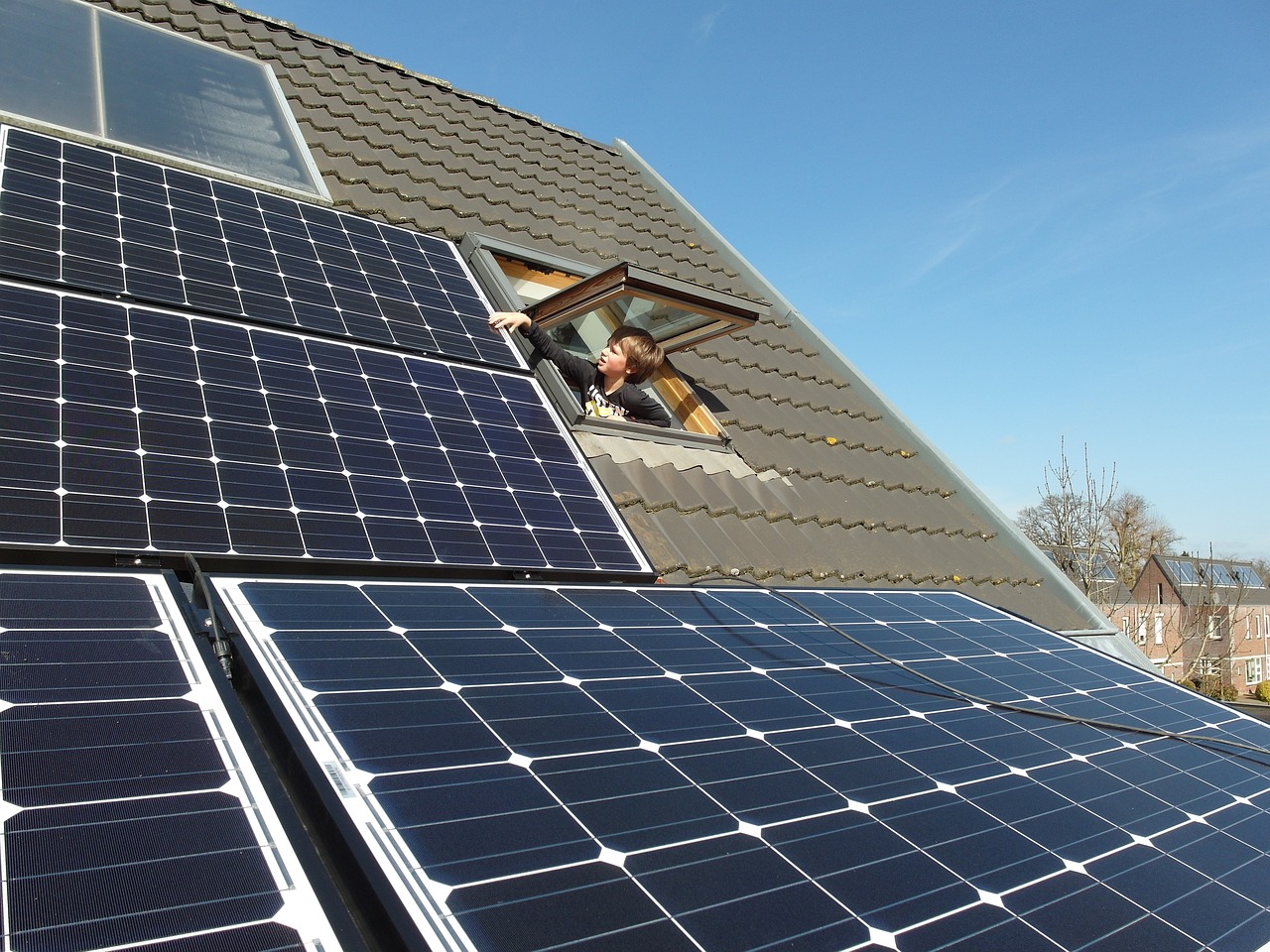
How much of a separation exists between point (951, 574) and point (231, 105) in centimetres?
692

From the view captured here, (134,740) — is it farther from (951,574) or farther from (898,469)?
(898,469)

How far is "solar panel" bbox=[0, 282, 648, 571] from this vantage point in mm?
3293

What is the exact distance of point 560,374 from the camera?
619cm

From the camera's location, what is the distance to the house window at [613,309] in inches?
239

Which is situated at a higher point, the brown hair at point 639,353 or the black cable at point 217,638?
the brown hair at point 639,353

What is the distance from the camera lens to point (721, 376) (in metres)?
7.76

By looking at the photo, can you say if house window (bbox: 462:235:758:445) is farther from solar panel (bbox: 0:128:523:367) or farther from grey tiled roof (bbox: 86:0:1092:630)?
solar panel (bbox: 0:128:523:367)

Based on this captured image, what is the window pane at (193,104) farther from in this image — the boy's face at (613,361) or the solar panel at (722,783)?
the solar panel at (722,783)

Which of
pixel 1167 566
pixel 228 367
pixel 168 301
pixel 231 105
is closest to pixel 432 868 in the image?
pixel 228 367

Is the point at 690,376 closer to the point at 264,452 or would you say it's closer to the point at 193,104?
the point at 264,452

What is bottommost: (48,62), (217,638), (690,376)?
(217,638)

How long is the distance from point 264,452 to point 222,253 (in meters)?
1.93

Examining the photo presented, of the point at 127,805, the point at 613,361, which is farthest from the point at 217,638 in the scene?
the point at 613,361

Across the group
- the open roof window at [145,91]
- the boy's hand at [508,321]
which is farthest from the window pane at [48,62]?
the boy's hand at [508,321]
